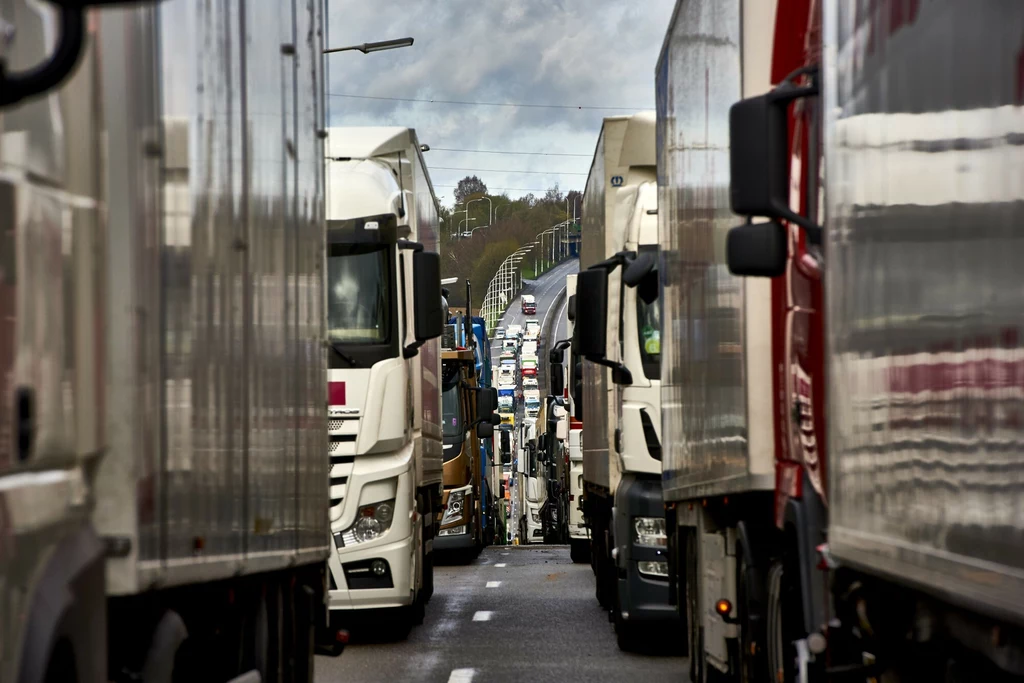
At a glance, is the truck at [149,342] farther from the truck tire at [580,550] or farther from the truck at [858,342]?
the truck tire at [580,550]

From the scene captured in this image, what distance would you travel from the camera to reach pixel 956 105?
11.6 ft

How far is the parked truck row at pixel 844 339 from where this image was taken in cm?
337

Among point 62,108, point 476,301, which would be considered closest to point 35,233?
point 62,108

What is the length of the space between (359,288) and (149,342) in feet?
27.5

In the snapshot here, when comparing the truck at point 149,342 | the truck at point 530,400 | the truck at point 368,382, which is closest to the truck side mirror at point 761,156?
the truck at point 149,342

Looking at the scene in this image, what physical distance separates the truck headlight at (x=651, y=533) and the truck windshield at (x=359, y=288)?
234 cm

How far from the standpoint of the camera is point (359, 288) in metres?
12.3

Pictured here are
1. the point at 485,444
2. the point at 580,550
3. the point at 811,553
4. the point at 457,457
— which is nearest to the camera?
the point at 811,553

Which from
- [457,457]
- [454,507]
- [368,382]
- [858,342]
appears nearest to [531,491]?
[454,507]

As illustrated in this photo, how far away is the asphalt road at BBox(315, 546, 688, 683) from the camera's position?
1108 centimetres

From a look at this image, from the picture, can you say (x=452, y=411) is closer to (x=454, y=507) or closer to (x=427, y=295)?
(x=454, y=507)

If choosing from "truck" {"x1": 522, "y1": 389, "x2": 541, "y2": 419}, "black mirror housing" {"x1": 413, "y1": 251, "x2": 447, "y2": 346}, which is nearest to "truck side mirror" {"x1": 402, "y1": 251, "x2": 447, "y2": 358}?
"black mirror housing" {"x1": 413, "y1": 251, "x2": 447, "y2": 346}

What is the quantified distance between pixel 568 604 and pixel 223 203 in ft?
41.5

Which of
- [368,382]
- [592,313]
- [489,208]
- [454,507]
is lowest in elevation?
[454,507]
